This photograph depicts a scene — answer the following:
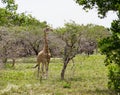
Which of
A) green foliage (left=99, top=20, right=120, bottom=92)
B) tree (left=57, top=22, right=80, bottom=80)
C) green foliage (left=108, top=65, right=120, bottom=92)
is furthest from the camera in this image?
tree (left=57, top=22, right=80, bottom=80)

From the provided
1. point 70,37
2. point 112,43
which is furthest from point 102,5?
point 70,37

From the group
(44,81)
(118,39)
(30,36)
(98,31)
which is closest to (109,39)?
(118,39)

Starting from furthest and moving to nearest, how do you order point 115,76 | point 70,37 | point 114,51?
1. point 70,37
2. point 114,51
3. point 115,76

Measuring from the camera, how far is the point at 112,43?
18.5 m

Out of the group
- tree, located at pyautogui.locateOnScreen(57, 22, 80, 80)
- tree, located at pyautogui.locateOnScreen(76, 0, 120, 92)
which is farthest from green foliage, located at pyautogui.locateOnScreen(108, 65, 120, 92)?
tree, located at pyautogui.locateOnScreen(57, 22, 80, 80)

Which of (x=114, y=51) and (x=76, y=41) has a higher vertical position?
(x=76, y=41)

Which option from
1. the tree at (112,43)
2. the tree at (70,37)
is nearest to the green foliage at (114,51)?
the tree at (112,43)

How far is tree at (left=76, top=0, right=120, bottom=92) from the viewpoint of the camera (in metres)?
17.9

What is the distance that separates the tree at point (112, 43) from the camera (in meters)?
17.9

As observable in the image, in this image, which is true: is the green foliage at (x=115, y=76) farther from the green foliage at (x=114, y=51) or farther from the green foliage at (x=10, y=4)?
the green foliage at (x=10, y=4)

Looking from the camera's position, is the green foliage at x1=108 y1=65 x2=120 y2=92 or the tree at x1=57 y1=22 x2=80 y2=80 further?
the tree at x1=57 y1=22 x2=80 y2=80

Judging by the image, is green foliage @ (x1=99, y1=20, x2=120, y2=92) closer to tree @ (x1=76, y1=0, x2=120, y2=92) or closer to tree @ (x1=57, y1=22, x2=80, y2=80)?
tree @ (x1=76, y1=0, x2=120, y2=92)

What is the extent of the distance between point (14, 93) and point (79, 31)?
30.3 ft

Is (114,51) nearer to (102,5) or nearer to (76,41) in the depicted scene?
(102,5)
